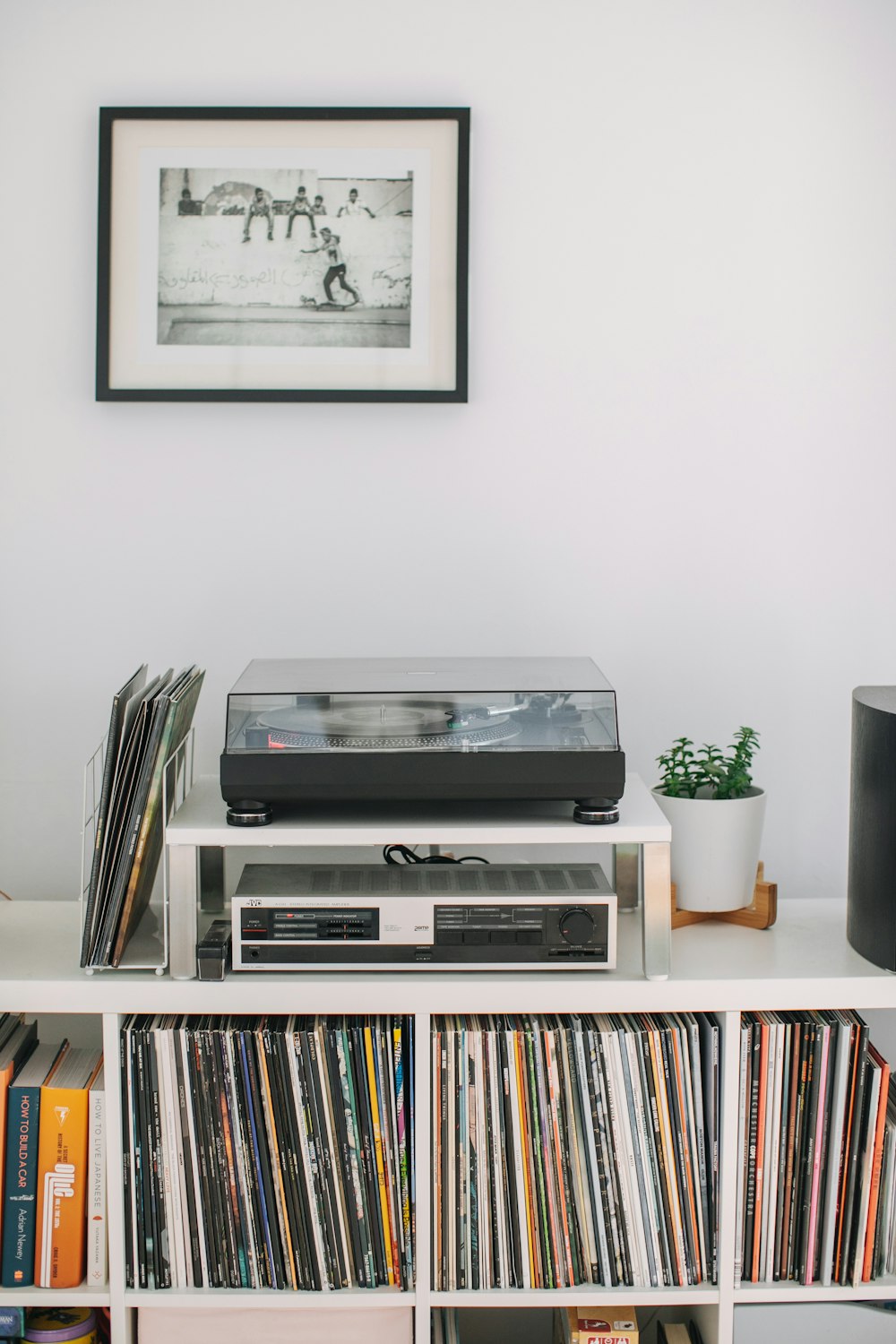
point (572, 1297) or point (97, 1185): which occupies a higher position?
point (97, 1185)

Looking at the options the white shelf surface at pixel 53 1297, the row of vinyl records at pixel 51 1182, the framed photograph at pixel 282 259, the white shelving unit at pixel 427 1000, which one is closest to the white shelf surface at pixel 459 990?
the white shelving unit at pixel 427 1000

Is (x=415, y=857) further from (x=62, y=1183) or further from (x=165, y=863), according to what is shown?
(x=62, y=1183)

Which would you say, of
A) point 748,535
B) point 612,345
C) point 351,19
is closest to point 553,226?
point 612,345

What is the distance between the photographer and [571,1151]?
1356 millimetres

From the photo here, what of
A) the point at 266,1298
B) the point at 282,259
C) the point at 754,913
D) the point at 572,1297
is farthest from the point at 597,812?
the point at 282,259

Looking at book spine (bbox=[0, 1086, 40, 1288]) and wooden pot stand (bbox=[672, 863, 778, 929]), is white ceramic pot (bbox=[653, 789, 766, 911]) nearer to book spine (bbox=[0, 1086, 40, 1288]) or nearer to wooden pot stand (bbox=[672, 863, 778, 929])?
wooden pot stand (bbox=[672, 863, 778, 929])

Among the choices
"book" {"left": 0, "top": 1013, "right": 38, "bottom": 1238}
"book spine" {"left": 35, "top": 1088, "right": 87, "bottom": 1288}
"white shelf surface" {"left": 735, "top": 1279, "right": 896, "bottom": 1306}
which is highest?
"book" {"left": 0, "top": 1013, "right": 38, "bottom": 1238}

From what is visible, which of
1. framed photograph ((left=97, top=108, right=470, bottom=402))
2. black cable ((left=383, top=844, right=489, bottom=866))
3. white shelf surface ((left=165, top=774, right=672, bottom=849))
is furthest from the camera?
framed photograph ((left=97, top=108, right=470, bottom=402))

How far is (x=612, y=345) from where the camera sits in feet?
5.45

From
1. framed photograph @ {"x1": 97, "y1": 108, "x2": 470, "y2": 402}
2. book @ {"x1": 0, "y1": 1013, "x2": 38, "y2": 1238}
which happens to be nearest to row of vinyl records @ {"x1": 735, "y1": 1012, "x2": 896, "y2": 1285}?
book @ {"x1": 0, "y1": 1013, "x2": 38, "y2": 1238}

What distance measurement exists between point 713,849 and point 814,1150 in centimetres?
38

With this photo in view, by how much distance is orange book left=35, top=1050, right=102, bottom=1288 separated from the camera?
135 centimetres

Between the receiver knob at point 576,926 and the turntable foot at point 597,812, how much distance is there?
0.10 meters

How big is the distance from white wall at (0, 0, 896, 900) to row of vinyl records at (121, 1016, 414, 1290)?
1.62 feet
